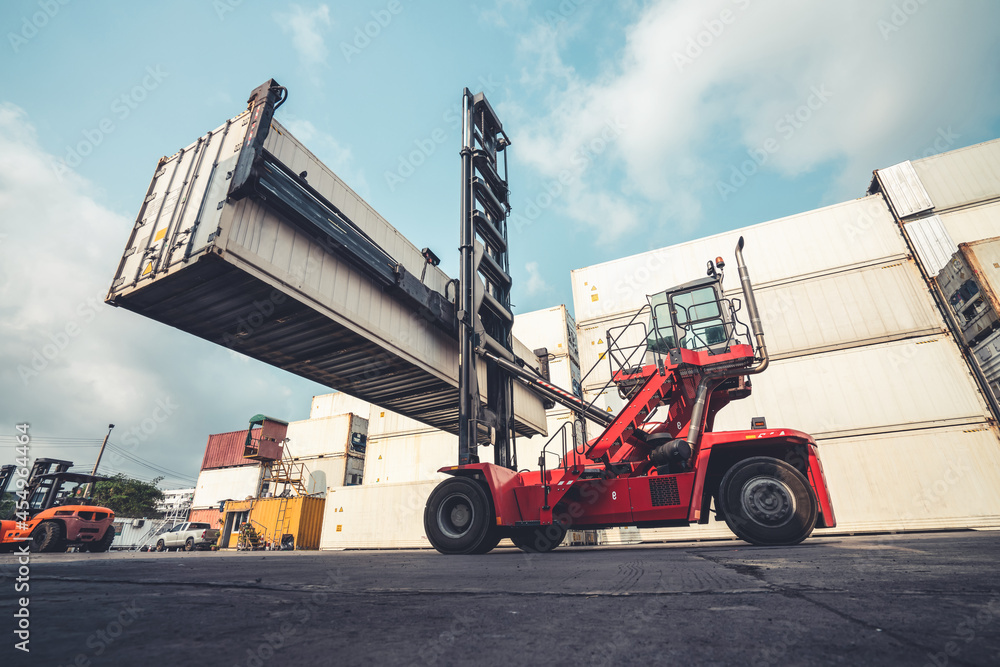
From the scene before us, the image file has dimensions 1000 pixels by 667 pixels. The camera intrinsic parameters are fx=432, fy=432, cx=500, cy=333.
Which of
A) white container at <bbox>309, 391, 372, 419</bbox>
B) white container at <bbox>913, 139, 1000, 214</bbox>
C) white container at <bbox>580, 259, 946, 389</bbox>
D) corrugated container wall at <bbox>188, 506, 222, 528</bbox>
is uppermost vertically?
white container at <bbox>913, 139, 1000, 214</bbox>

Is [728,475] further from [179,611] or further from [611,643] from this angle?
[179,611]

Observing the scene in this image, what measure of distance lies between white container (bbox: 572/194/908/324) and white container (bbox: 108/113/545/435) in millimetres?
10173

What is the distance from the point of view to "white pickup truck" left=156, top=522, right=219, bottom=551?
20.7 meters

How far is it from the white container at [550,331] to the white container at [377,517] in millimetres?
8107

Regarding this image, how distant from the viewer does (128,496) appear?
45.7m

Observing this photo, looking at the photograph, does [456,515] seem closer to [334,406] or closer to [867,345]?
[867,345]

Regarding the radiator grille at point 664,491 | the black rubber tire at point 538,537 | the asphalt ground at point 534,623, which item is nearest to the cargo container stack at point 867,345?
the black rubber tire at point 538,537

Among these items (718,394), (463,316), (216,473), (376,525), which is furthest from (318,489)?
(718,394)

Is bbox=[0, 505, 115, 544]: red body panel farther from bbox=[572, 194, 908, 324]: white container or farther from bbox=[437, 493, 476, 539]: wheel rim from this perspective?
bbox=[572, 194, 908, 324]: white container

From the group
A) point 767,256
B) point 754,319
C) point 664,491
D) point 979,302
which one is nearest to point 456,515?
point 664,491

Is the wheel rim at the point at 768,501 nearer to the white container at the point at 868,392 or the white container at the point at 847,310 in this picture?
the white container at the point at 847,310

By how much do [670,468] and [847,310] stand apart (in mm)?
11922

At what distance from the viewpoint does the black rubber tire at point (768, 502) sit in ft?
19.6

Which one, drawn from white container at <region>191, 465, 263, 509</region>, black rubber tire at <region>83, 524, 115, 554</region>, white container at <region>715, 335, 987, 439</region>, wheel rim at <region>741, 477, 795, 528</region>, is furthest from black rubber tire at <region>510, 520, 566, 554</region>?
white container at <region>191, 465, 263, 509</region>
